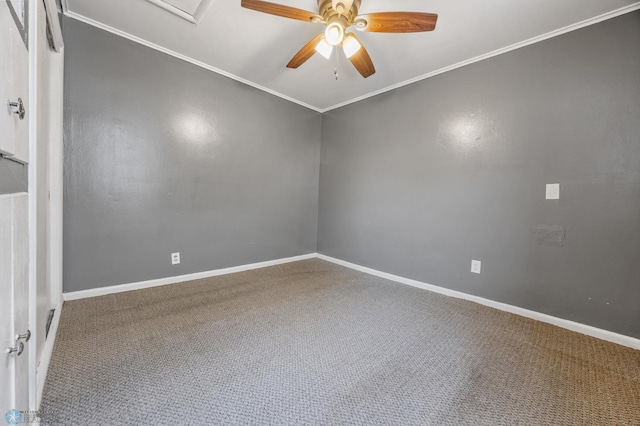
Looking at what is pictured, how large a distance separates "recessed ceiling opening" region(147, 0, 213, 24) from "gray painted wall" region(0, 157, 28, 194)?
166 cm

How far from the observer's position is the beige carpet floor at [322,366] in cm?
113

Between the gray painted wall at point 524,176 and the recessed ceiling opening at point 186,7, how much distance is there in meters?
2.10

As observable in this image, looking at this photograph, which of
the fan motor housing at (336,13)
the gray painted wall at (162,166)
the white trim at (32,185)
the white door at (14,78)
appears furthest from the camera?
the gray painted wall at (162,166)

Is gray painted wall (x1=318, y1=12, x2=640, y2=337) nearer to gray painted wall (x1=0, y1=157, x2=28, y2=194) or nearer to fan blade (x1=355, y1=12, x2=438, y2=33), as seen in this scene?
fan blade (x1=355, y1=12, x2=438, y2=33)

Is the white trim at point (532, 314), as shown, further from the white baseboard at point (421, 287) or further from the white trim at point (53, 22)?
the white trim at point (53, 22)

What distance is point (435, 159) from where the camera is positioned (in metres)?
2.70

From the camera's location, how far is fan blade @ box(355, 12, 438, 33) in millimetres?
1486

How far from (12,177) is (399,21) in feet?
6.53

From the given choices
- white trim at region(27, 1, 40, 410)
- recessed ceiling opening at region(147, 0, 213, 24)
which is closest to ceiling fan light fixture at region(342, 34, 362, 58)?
recessed ceiling opening at region(147, 0, 213, 24)

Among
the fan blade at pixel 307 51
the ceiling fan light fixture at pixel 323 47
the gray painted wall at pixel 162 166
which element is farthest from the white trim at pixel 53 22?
the ceiling fan light fixture at pixel 323 47

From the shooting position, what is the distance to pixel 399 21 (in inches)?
60.9

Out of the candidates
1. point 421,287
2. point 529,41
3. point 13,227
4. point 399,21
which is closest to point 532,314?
point 421,287

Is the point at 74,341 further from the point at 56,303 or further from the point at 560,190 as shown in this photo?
the point at 560,190

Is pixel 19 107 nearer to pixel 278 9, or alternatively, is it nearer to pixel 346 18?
pixel 278 9
